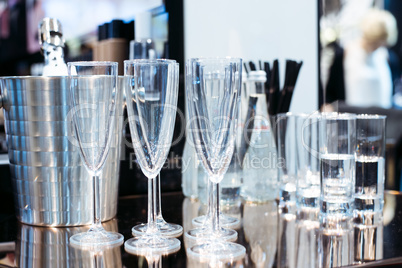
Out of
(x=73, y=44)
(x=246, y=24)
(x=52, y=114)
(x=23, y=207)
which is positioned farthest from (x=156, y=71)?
(x=73, y=44)

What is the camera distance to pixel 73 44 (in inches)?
90.0

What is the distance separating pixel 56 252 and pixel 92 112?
0.21 meters

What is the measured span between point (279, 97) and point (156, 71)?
465mm

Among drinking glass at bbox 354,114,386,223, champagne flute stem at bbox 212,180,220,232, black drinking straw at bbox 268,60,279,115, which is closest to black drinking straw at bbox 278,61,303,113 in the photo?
black drinking straw at bbox 268,60,279,115

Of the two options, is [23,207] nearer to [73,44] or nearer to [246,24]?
[246,24]

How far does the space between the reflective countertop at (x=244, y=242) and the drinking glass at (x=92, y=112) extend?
64 millimetres

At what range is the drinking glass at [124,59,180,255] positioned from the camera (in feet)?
2.41

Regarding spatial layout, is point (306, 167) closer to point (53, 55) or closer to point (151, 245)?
point (151, 245)

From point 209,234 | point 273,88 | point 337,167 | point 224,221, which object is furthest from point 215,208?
point 273,88

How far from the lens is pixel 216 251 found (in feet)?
2.37

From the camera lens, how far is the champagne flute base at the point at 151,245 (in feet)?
2.41

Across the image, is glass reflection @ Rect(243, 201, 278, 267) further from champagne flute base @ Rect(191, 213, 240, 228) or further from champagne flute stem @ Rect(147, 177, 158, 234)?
champagne flute stem @ Rect(147, 177, 158, 234)

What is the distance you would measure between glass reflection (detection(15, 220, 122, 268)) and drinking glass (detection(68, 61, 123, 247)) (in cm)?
3

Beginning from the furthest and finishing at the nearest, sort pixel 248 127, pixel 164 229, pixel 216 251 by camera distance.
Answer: pixel 248 127 → pixel 164 229 → pixel 216 251
